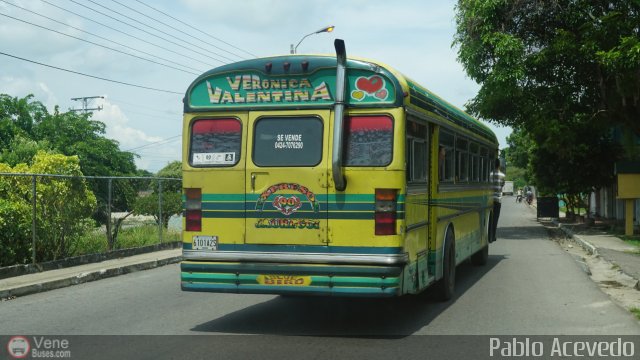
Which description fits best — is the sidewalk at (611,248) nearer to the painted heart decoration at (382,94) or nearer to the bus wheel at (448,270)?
the bus wheel at (448,270)

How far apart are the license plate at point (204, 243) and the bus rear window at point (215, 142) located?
81 cm

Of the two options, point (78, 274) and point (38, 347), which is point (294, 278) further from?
point (78, 274)

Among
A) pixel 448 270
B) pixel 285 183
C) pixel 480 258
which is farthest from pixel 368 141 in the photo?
pixel 480 258

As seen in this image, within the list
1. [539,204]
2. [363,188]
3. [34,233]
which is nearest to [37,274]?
[34,233]

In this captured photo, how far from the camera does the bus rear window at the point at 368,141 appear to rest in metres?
7.15

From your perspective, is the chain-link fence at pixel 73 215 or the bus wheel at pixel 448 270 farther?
the chain-link fence at pixel 73 215

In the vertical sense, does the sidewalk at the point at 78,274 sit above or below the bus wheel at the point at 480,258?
below

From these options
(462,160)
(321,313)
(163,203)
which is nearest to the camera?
(321,313)

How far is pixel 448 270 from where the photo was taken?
31.5 ft

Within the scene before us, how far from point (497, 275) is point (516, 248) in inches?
246

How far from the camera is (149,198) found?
57.6 ft

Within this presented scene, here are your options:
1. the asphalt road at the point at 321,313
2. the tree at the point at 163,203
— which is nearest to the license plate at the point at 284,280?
the asphalt road at the point at 321,313

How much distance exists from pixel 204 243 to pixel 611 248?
42.8 feet

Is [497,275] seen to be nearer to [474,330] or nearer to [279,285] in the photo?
[474,330]
